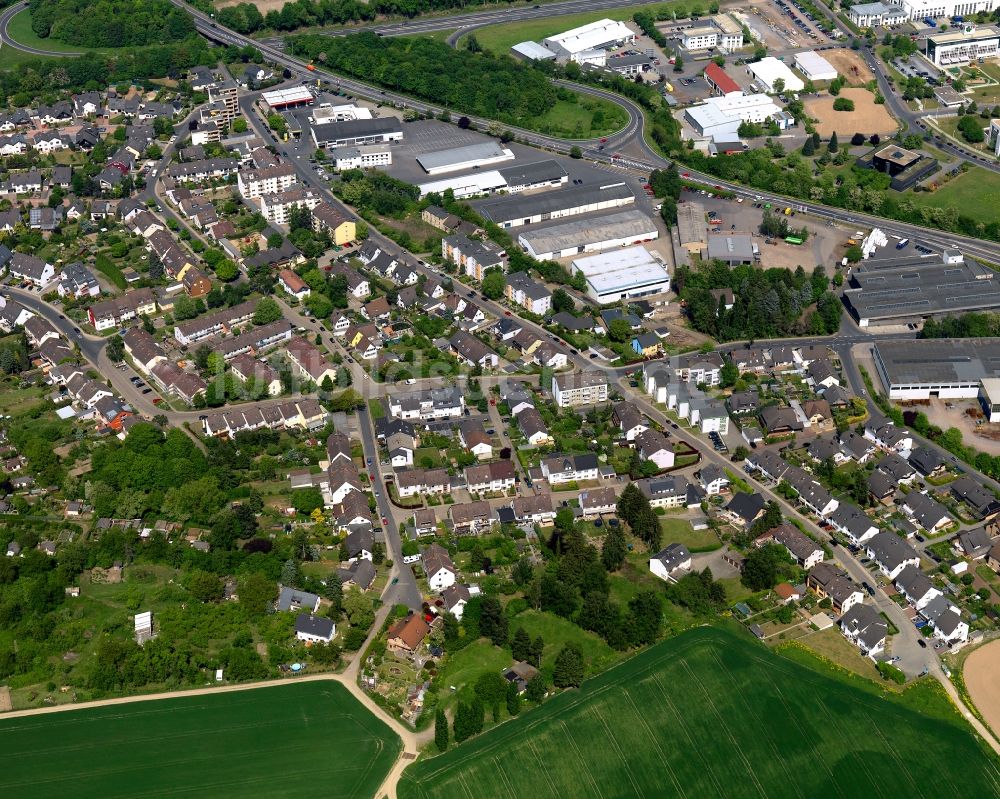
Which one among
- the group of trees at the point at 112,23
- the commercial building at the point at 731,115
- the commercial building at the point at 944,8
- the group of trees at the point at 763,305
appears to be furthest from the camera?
the commercial building at the point at 944,8

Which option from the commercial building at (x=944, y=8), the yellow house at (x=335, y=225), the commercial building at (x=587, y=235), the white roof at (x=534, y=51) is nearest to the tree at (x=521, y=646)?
the commercial building at (x=587, y=235)

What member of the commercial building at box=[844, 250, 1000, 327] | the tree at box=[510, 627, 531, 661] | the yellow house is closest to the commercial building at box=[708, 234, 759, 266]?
the commercial building at box=[844, 250, 1000, 327]

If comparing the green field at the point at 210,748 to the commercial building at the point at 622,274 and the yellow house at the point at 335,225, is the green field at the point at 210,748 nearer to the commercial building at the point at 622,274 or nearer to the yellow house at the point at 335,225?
the commercial building at the point at 622,274

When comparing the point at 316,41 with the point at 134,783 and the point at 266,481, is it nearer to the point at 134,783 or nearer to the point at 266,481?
the point at 266,481

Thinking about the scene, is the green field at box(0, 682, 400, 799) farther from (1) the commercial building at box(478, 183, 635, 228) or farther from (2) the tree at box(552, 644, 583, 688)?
(1) the commercial building at box(478, 183, 635, 228)

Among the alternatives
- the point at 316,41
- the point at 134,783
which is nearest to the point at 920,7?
the point at 316,41

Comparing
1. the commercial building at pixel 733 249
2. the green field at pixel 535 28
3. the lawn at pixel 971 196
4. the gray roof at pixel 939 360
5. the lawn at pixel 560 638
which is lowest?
the lawn at pixel 971 196
